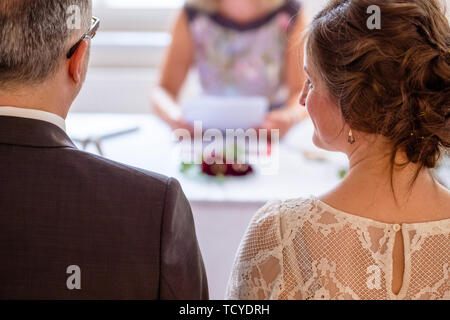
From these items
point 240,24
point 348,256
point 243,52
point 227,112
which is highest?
point 240,24

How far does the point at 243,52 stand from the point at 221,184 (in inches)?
44.9

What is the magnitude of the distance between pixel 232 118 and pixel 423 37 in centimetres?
90

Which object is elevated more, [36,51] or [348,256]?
[36,51]

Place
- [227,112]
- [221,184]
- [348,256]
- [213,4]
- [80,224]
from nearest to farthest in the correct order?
[80,224] < [348,256] < [221,184] < [227,112] < [213,4]

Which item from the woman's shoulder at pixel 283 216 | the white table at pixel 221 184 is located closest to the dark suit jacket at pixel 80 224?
the woman's shoulder at pixel 283 216

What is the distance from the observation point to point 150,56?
11.8 ft

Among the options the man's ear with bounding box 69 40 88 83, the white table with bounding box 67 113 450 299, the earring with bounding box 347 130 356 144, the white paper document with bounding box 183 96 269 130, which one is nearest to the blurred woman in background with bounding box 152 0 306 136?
the white table with bounding box 67 113 450 299

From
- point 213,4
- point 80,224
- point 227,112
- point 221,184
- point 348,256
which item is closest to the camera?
point 80,224

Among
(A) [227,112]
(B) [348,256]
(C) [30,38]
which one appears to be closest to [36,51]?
(C) [30,38]

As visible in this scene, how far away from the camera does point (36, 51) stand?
2.98ft

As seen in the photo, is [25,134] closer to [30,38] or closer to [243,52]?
[30,38]

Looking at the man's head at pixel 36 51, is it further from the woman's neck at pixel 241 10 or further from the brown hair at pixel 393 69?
the woman's neck at pixel 241 10

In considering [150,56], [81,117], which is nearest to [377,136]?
[81,117]
